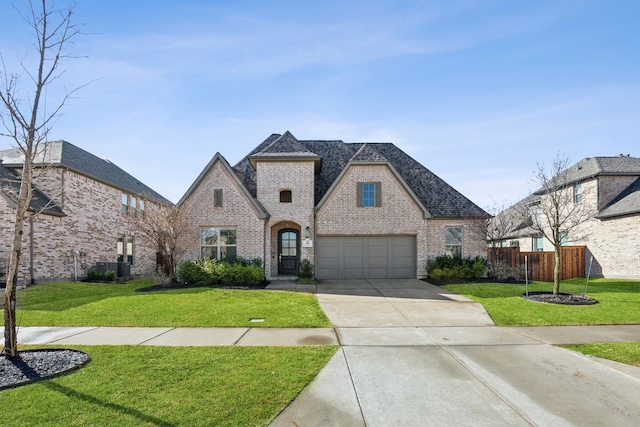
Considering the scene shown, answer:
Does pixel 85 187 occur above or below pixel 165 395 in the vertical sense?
above

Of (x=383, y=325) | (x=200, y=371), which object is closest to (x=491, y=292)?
(x=383, y=325)

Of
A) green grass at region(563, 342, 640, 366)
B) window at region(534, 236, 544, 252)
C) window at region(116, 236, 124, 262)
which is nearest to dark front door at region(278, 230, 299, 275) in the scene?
window at region(116, 236, 124, 262)

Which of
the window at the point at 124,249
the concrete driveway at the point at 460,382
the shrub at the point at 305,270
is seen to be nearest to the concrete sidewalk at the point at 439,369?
the concrete driveway at the point at 460,382

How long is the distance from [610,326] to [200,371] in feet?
31.1

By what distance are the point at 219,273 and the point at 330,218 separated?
5930 mm

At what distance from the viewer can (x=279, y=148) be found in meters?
17.2

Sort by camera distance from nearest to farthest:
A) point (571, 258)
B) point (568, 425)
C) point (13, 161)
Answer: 1. point (568, 425)
2. point (13, 161)
3. point (571, 258)

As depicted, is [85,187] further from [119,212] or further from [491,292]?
[491,292]

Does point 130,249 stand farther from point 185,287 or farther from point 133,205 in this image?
point 185,287

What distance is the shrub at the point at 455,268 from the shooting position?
1633 cm

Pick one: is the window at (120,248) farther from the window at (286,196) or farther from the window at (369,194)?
the window at (369,194)

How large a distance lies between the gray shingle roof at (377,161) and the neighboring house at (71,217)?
21.7ft

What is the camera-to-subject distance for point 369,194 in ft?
56.6

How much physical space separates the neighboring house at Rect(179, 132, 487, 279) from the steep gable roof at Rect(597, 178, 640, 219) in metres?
9.27
